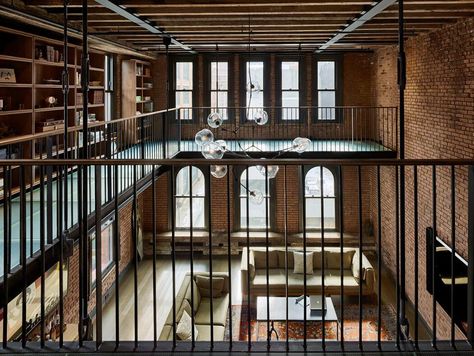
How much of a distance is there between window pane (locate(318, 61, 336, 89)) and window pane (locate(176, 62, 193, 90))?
330 cm

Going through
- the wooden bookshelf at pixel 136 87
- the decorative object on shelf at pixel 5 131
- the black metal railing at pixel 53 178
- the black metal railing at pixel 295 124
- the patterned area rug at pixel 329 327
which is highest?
the wooden bookshelf at pixel 136 87

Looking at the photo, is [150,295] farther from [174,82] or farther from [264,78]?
[264,78]

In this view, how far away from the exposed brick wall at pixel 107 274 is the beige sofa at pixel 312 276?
2.69m

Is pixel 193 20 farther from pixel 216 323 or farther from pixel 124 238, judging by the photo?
pixel 124 238

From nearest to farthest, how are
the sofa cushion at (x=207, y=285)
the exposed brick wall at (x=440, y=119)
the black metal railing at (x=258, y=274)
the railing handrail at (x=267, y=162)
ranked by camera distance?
the railing handrail at (x=267, y=162), the black metal railing at (x=258, y=274), the exposed brick wall at (x=440, y=119), the sofa cushion at (x=207, y=285)

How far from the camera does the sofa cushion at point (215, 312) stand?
7932mm

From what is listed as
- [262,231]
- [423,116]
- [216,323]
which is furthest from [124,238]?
[423,116]

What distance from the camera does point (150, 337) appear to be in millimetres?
7988

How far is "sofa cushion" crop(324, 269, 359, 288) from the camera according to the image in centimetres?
945

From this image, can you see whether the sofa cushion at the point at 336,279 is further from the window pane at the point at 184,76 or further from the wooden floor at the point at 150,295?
the window pane at the point at 184,76

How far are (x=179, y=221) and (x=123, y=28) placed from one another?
19.5 feet

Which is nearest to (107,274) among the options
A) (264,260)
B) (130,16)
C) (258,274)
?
(258,274)

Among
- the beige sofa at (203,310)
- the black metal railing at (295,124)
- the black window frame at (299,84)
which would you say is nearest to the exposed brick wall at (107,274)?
the beige sofa at (203,310)

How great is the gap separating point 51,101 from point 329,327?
18.8 feet
